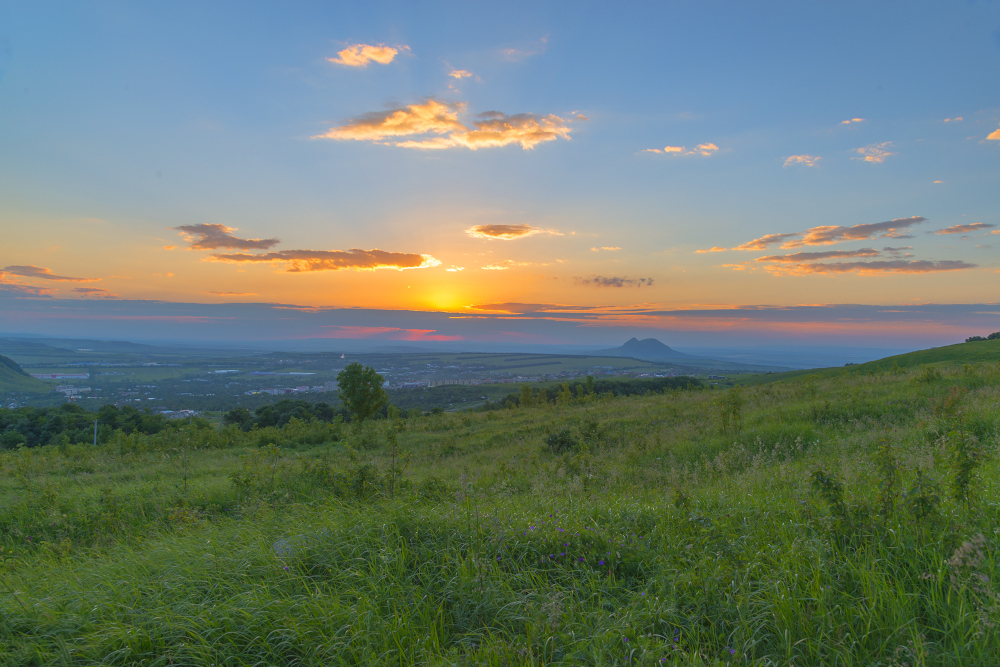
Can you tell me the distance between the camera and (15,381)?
106125 millimetres

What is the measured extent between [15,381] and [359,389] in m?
126

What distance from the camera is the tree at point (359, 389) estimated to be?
3725 cm

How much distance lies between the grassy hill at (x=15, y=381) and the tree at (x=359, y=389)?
109 meters

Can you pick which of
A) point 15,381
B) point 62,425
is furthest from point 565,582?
point 15,381

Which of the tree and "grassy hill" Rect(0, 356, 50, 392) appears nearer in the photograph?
the tree

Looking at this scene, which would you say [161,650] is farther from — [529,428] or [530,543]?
[529,428]

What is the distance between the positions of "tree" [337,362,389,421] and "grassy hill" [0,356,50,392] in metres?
109

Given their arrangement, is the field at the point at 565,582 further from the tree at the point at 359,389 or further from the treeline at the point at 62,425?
the treeline at the point at 62,425

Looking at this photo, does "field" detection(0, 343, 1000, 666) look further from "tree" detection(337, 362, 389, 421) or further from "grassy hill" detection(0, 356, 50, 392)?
"grassy hill" detection(0, 356, 50, 392)

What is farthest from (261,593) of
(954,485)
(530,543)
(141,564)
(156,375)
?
(156,375)

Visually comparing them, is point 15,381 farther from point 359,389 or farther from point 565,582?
point 565,582

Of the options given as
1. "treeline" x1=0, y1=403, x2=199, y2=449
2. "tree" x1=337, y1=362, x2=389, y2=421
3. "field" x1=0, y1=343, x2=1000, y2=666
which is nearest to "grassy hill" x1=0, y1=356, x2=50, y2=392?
"treeline" x1=0, y1=403, x2=199, y2=449

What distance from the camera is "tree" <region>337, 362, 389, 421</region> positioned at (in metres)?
37.2

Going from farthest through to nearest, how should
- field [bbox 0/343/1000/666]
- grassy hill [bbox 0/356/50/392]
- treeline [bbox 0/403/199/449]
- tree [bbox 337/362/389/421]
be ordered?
grassy hill [bbox 0/356/50/392] < tree [bbox 337/362/389/421] < treeline [bbox 0/403/199/449] < field [bbox 0/343/1000/666]
